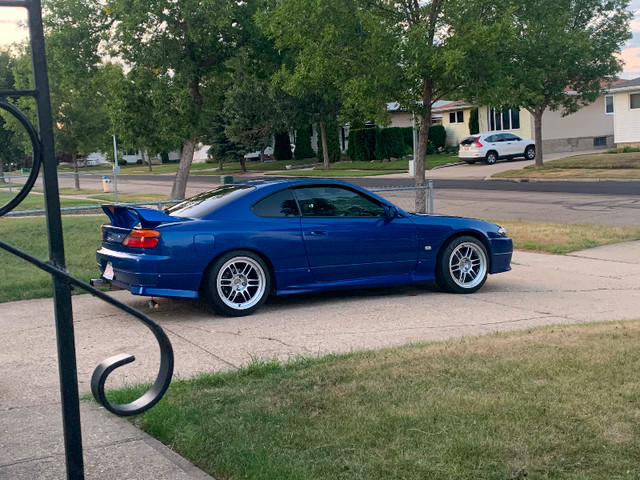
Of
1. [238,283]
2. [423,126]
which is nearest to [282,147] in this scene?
[423,126]

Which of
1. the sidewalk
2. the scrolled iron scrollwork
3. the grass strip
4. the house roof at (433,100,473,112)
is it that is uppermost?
the house roof at (433,100,473,112)

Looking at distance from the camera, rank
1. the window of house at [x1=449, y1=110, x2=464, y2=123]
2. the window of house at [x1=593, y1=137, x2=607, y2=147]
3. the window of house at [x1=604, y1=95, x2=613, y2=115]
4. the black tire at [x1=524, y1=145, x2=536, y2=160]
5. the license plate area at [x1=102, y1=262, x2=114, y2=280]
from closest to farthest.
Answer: the license plate area at [x1=102, y1=262, x2=114, y2=280]
the black tire at [x1=524, y1=145, x2=536, y2=160]
the window of house at [x1=593, y1=137, x2=607, y2=147]
the window of house at [x1=604, y1=95, x2=613, y2=115]
the window of house at [x1=449, y1=110, x2=464, y2=123]

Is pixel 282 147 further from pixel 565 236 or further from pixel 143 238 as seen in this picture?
pixel 143 238

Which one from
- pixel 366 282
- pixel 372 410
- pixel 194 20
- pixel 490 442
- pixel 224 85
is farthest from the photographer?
pixel 224 85

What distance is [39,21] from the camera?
2.86 meters

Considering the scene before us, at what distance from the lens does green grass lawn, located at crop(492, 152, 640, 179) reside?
31.6 m

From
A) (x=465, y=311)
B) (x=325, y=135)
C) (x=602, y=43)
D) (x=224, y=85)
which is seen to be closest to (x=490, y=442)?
(x=465, y=311)

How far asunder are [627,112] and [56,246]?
146 feet

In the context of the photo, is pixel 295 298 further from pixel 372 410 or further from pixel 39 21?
pixel 39 21

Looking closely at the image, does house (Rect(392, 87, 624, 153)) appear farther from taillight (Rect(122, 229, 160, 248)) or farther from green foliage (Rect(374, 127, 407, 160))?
taillight (Rect(122, 229, 160, 248))

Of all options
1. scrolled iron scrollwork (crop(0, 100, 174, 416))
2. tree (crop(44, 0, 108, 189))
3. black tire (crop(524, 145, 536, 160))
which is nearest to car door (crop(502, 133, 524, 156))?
black tire (crop(524, 145, 536, 160))

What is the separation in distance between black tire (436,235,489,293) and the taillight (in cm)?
345

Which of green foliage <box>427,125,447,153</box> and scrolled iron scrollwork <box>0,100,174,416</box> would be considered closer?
scrolled iron scrollwork <box>0,100,174,416</box>

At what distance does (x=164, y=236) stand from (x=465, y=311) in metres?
3.23
